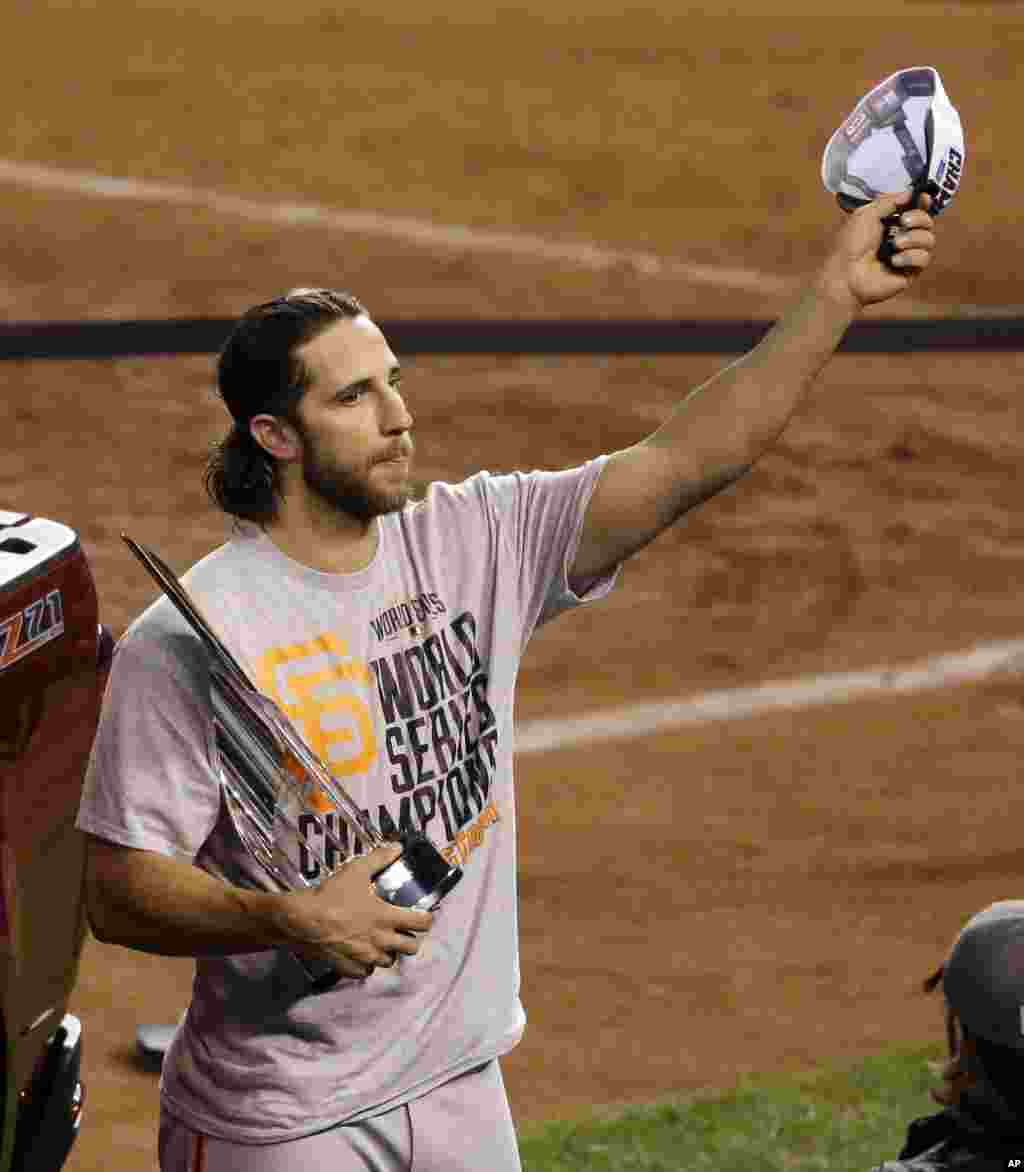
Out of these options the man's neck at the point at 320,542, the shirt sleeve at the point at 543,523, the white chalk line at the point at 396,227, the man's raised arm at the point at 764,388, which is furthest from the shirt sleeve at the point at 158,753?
the white chalk line at the point at 396,227

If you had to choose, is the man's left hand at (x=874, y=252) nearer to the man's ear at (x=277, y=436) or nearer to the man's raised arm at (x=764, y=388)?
the man's raised arm at (x=764, y=388)

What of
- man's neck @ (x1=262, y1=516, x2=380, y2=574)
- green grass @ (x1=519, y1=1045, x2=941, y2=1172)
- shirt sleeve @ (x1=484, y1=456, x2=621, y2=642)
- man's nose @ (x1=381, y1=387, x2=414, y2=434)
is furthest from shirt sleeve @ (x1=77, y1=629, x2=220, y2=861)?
green grass @ (x1=519, y1=1045, x2=941, y2=1172)

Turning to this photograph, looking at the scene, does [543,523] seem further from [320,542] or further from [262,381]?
[262,381]

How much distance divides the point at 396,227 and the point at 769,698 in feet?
17.4

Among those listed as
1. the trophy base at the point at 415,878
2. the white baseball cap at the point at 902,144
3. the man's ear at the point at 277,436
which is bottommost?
the trophy base at the point at 415,878

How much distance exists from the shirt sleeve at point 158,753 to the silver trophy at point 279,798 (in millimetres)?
29

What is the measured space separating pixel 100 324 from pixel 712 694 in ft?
13.5

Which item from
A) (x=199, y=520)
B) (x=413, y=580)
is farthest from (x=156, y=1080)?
(x=199, y=520)

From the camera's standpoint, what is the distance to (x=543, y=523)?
130 inches

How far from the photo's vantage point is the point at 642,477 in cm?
319

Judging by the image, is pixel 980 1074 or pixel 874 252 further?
pixel 874 252

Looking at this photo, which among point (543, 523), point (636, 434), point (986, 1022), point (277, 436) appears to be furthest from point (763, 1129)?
point (636, 434)

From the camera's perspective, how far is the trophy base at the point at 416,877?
2.88 metres

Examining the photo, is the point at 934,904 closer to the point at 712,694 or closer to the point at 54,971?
the point at 712,694
